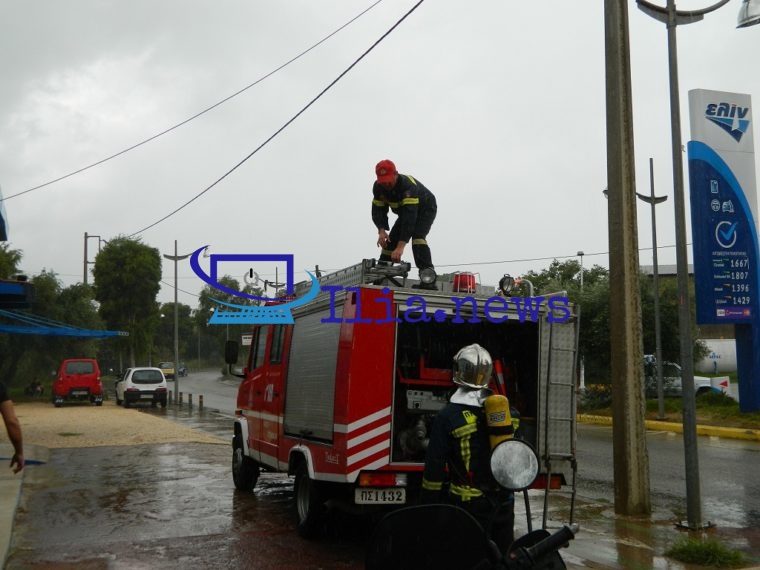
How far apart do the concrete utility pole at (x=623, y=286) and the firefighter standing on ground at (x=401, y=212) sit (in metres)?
2.05

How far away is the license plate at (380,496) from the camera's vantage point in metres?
6.68

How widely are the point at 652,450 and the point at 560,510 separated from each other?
644 cm

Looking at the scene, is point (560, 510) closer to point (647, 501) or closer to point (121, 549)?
point (647, 501)

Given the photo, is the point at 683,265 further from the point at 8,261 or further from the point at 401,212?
the point at 8,261

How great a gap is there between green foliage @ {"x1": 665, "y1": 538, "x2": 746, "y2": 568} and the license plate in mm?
2432

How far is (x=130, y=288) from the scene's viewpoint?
41.5 m

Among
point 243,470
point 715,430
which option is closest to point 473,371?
point 243,470

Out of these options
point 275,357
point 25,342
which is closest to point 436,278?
A: point 275,357

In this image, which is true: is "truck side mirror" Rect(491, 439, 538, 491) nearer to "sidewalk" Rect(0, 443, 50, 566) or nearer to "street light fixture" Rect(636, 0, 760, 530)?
"sidewalk" Rect(0, 443, 50, 566)

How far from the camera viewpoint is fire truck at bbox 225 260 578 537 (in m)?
6.66

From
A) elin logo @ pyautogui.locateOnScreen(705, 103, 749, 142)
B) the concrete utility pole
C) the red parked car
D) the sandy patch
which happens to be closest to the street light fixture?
the concrete utility pole

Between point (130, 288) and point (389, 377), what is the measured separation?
37.1m

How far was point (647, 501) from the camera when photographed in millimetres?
8633

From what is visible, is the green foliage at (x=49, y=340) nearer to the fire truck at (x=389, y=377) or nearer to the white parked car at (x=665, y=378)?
the white parked car at (x=665, y=378)
